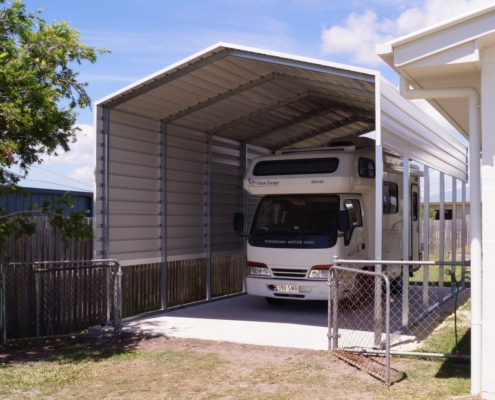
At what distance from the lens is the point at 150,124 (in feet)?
40.9

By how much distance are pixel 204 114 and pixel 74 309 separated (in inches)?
182

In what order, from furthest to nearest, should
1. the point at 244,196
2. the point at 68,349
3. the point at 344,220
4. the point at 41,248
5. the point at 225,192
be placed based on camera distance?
the point at 244,196 → the point at 225,192 → the point at 344,220 → the point at 41,248 → the point at 68,349

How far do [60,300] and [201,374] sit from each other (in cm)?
374

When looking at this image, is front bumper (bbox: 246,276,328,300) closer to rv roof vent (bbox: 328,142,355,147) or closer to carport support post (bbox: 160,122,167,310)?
carport support post (bbox: 160,122,167,310)

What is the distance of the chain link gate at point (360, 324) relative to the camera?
25.0 ft

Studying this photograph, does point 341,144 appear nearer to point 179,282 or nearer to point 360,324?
point 360,324

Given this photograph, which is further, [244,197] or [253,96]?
[244,197]

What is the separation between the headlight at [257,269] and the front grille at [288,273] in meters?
0.17

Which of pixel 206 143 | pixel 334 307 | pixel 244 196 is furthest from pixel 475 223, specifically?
pixel 244 196

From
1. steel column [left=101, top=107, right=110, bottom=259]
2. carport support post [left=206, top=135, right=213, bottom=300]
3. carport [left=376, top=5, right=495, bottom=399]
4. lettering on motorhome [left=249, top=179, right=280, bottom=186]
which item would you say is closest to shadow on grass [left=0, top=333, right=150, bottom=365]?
steel column [left=101, top=107, right=110, bottom=259]

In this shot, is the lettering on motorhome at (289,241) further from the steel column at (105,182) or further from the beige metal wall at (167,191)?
the steel column at (105,182)

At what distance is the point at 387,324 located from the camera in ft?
23.8

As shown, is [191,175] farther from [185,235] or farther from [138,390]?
[138,390]

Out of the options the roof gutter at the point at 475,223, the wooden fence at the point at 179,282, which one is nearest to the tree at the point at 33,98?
the wooden fence at the point at 179,282
